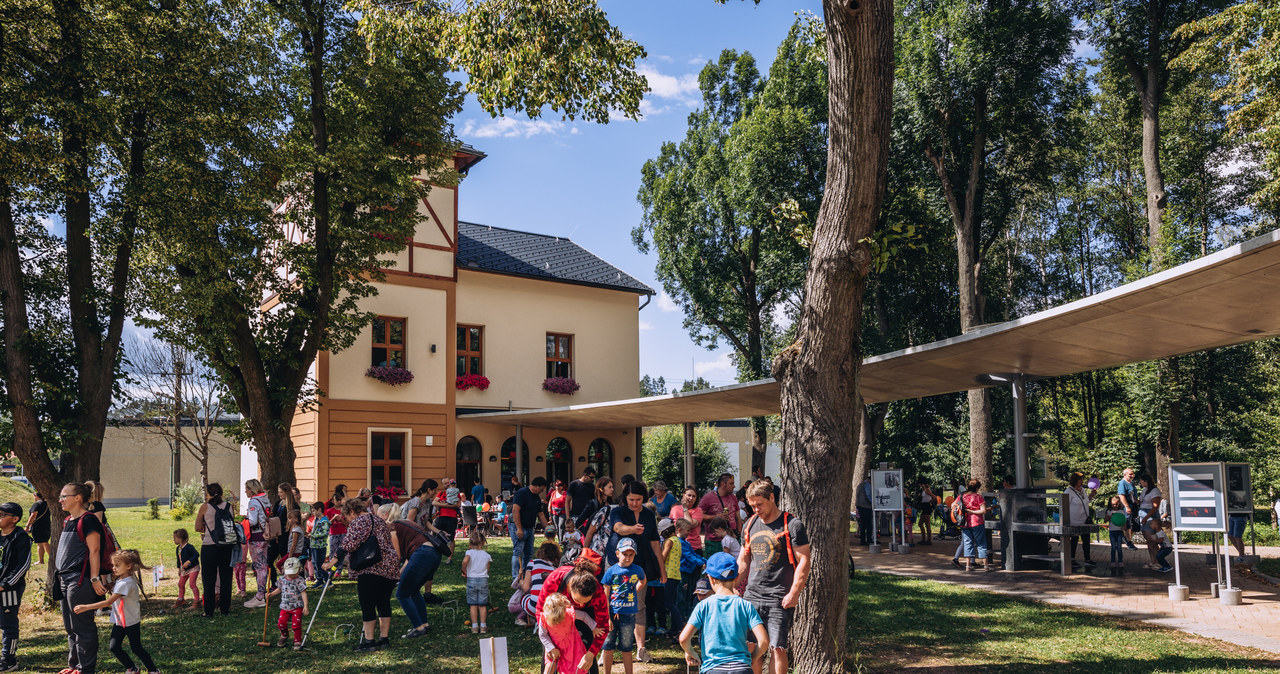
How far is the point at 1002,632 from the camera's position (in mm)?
7988

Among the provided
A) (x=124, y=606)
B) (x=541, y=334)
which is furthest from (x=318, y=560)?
(x=541, y=334)

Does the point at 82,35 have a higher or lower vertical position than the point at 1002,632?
higher

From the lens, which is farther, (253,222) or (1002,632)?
(253,222)

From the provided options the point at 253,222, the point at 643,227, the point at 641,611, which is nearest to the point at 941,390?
the point at 641,611

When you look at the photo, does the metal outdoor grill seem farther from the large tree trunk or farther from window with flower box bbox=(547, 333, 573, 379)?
window with flower box bbox=(547, 333, 573, 379)

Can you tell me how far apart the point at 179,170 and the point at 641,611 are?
9297 mm

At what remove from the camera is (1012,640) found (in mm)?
7621

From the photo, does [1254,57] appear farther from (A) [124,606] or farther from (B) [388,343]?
(B) [388,343]

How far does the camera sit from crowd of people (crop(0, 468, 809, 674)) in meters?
5.25

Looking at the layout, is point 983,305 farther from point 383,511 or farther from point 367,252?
point 383,511

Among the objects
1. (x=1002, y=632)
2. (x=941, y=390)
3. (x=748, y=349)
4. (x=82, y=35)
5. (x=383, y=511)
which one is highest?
(x=82, y=35)

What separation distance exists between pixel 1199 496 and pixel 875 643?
16.2 feet

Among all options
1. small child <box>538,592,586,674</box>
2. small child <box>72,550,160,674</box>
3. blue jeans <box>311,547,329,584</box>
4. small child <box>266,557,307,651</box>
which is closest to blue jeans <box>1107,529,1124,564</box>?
small child <box>538,592,586,674</box>

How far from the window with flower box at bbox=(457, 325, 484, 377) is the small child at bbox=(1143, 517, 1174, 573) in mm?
17128
